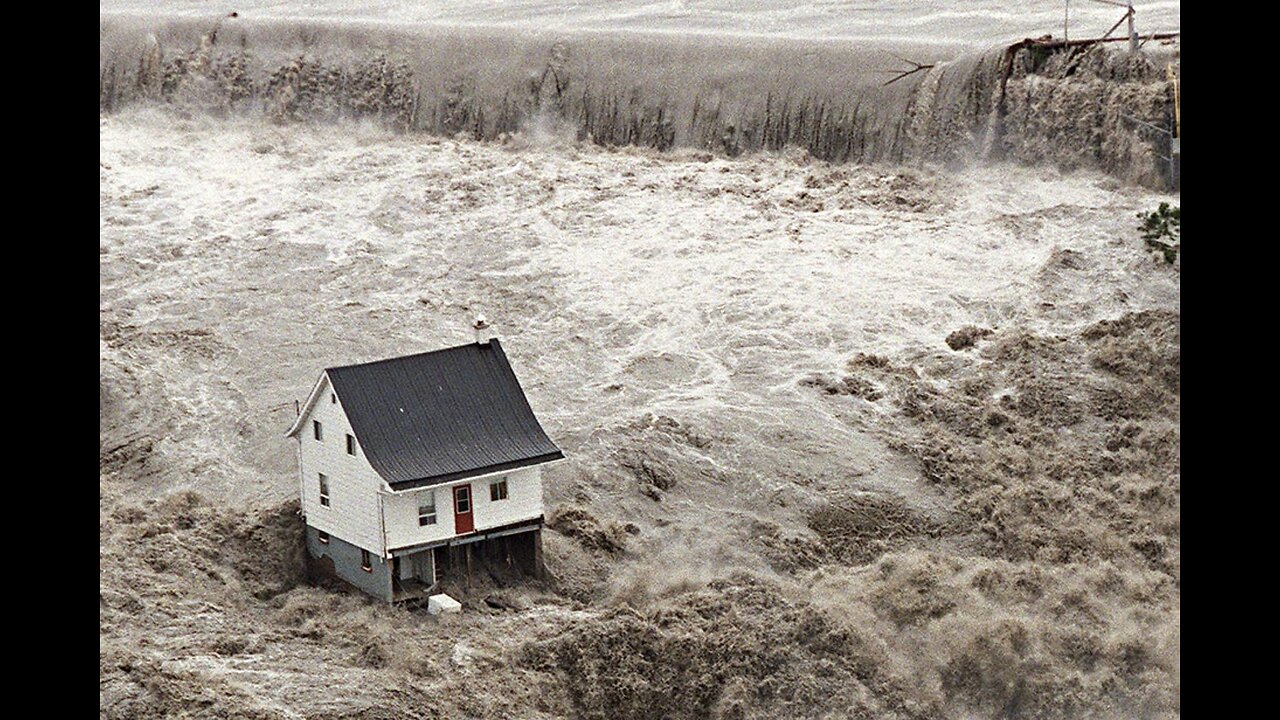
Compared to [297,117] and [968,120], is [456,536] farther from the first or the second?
[297,117]

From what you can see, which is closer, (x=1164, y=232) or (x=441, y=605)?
(x=441, y=605)

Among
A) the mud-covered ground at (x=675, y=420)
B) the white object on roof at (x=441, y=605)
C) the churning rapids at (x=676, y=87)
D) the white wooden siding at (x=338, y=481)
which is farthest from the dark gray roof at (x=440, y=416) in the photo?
the churning rapids at (x=676, y=87)

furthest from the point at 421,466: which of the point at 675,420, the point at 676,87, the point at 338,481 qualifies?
the point at 676,87

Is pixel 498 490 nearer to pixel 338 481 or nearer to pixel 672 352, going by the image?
pixel 338 481

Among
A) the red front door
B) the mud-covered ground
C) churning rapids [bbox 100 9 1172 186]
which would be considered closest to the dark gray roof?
the red front door

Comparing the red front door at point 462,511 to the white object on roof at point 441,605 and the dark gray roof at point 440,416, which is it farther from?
the white object on roof at point 441,605

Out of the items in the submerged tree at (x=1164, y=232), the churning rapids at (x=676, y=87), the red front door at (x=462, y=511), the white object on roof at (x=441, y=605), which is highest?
the churning rapids at (x=676, y=87)

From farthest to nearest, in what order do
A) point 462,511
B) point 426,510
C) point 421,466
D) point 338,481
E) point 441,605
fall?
point 338,481, point 462,511, point 426,510, point 441,605, point 421,466
